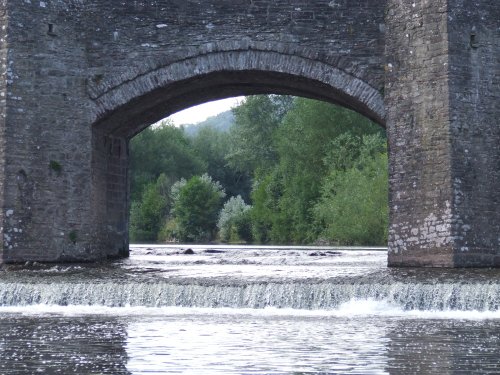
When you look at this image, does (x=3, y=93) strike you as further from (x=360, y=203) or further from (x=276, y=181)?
(x=276, y=181)

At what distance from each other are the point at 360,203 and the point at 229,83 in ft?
51.8

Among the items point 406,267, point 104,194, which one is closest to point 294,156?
point 104,194

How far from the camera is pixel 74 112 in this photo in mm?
19281

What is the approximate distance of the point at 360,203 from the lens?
35438mm

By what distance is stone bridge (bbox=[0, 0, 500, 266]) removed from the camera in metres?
17.1

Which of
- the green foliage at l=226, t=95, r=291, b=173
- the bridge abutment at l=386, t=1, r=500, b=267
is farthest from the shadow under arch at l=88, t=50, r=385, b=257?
the green foliage at l=226, t=95, r=291, b=173

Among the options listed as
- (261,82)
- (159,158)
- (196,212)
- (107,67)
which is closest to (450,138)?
(261,82)

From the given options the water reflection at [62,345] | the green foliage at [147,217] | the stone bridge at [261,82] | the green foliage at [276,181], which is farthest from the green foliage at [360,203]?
the water reflection at [62,345]

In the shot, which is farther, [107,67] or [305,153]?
[305,153]

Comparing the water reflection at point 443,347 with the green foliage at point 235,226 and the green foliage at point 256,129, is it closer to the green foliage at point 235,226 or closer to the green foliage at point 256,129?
the green foliage at point 235,226

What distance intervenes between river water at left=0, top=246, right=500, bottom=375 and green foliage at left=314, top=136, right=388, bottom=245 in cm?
1662

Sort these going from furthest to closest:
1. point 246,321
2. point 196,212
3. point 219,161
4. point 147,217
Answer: point 219,161 < point 147,217 < point 196,212 < point 246,321

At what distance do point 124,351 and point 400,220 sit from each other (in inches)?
361

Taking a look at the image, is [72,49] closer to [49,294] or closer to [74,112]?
[74,112]
